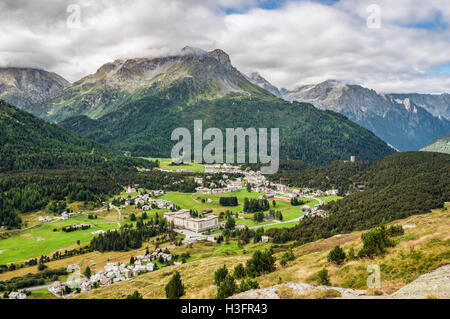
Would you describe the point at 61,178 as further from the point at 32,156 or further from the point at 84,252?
the point at 84,252

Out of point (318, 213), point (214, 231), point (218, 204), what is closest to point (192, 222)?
point (214, 231)

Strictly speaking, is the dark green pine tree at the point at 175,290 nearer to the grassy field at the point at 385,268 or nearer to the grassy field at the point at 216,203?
the grassy field at the point at 385,268

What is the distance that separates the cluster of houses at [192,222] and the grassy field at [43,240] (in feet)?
69.1

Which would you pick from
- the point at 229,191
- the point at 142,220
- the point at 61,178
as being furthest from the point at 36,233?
the point at 229,191

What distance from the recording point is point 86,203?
427 ft

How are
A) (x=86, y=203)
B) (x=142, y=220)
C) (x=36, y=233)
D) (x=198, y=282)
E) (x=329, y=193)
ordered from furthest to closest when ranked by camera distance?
(x=329, y=193)
(x=86, y=203)
(x=142, y=220)
(x=36, y=233)
(x=198, y=282)

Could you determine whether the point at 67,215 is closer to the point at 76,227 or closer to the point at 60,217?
the point at 60,217

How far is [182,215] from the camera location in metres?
118

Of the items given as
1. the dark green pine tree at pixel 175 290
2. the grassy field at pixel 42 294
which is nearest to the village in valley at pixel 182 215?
the grassy field at pixel 42 294

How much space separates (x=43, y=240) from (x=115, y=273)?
1534 inches

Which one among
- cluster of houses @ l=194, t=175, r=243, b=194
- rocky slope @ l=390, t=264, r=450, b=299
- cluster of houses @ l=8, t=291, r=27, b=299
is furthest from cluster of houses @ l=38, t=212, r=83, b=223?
rocky slope @ l=390, t=264, r=450, b=299

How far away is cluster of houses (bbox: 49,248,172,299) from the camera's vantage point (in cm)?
6406

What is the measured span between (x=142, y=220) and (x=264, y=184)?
90.9 meters
